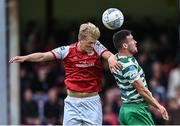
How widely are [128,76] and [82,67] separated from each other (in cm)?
71

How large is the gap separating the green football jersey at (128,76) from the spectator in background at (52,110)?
5.59 meters

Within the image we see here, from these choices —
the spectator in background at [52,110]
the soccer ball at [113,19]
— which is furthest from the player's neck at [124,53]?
the spectator in background at [52,110]

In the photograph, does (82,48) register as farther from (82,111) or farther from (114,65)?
(82,111)

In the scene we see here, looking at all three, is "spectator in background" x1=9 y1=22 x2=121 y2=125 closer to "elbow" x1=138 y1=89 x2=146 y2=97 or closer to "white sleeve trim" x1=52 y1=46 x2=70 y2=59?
"white sleeve trim" x1=52 y1=46 x2=70 y2=59

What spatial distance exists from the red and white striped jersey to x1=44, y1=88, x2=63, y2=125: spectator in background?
5.22 metres

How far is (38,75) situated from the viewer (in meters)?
18.0

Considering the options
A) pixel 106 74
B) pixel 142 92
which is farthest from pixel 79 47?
pixel 106 74

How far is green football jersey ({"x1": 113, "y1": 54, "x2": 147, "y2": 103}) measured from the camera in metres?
11.2

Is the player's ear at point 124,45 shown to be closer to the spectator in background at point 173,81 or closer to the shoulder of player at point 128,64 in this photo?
the shoulder of player at point 128,64

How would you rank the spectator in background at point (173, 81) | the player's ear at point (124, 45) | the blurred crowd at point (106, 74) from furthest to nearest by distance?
the spectator in background at point (173, 81)
the blurred crowd at point (106, 74)
the player's ear at point (124, 45)

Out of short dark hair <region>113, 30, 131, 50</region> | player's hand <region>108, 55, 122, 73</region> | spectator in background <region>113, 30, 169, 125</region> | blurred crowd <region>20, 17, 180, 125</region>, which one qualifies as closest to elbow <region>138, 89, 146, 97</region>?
spectator in background <region>113, 30, 169, 125</region>

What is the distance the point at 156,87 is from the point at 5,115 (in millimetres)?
3105

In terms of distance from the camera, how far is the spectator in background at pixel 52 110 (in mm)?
17047

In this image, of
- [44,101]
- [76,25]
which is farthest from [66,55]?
[76,25]
